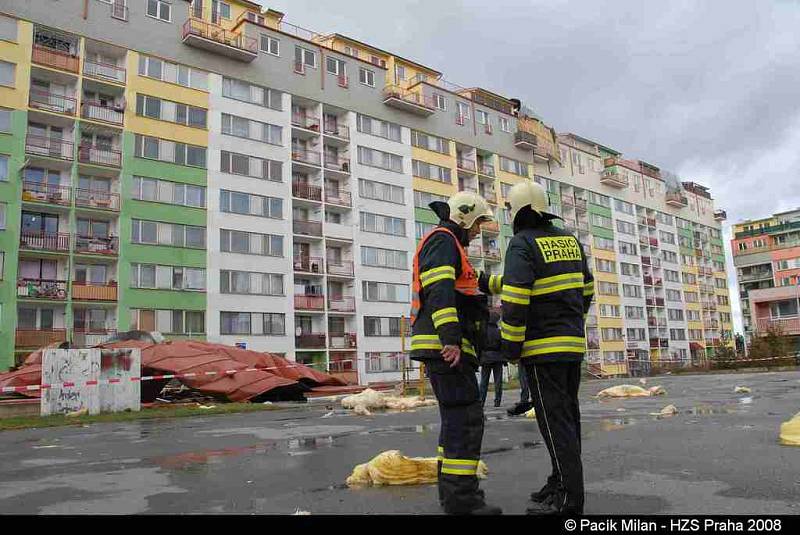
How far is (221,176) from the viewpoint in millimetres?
44125

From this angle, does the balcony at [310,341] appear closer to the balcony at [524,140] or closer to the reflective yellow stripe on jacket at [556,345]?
the balcony at [524,140]

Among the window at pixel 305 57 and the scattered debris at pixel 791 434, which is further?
the window at pixel 305 57

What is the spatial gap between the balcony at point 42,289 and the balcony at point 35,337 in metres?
1.81

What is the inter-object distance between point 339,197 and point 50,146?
67.0 ft

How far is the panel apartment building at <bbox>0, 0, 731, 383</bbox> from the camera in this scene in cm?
3734

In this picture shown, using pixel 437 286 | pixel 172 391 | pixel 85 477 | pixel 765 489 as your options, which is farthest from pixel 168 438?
pixel 172 391

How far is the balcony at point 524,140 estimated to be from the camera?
67562 millimetres

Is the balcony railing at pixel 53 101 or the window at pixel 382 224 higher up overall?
the balcony railing at pixel 53 101

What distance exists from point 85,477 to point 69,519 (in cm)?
222

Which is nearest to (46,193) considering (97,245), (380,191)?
(97,245)

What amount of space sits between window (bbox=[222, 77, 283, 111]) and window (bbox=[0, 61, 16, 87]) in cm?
1281

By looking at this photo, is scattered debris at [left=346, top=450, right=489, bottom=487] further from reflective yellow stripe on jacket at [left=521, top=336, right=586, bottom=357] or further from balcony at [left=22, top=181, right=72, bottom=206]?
balcony at [left=22, top=181, right=72, bottom=206]

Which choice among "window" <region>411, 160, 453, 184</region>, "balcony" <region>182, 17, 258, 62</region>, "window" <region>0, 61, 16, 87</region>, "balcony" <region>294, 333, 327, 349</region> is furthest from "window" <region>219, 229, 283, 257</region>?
"window" <region>411, 160, 453, 184</region>

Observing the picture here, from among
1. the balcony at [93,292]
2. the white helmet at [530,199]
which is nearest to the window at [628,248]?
the balcony at [93,292]
